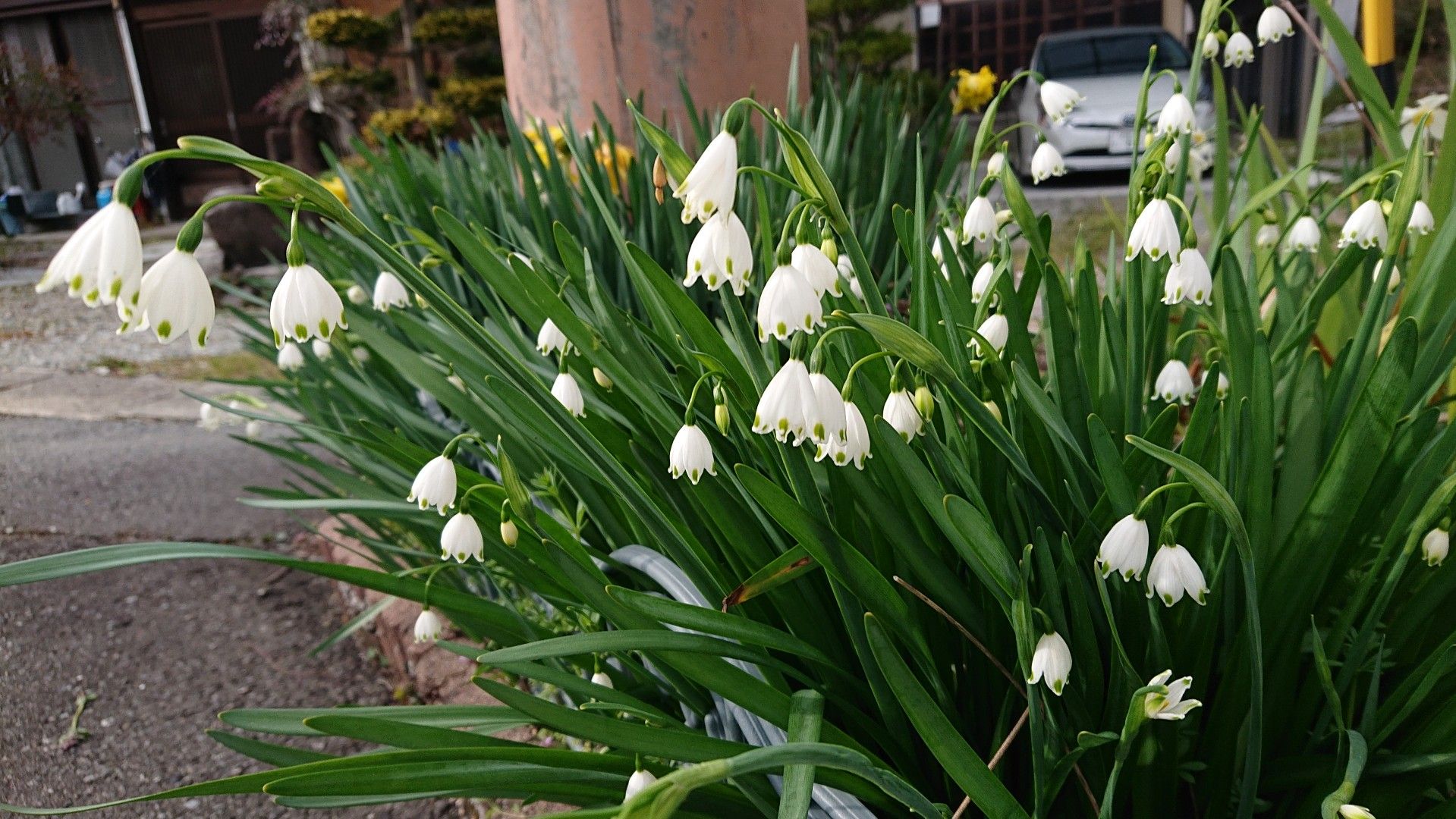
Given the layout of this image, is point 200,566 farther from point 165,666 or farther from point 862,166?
point 862,166

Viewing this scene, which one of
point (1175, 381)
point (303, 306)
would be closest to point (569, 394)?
point (303, 306)

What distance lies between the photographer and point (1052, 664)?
81cm

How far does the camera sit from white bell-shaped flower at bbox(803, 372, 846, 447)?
2.65 ft

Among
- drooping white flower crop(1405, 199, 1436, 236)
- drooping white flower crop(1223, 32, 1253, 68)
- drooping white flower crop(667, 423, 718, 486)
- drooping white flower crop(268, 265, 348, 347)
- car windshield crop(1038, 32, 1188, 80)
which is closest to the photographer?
drooping white flower crop(268, 265, 348, 347)

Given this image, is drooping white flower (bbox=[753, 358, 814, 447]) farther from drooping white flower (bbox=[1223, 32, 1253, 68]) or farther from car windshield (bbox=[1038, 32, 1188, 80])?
car windshield (bbox=[1038, 32, 1188, 80])

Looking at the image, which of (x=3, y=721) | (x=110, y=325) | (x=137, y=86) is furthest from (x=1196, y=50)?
(x=137, y=86)

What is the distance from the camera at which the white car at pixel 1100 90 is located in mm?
8344

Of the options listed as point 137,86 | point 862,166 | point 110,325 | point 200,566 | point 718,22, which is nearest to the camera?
point 200,566

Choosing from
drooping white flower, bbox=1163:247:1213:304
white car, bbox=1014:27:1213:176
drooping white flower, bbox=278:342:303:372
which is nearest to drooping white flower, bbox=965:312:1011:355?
drooping white flower, bbox=1163:247:1213:304

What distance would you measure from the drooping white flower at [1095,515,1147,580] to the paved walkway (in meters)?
1.26

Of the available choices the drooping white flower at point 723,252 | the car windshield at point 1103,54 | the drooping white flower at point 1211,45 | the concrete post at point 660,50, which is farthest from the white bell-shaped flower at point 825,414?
the car windshield at point 1103,54

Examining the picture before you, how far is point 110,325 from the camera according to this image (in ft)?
22.8

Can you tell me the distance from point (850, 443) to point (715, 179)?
0.24 meters

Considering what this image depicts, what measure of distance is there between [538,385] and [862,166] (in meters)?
2.10
